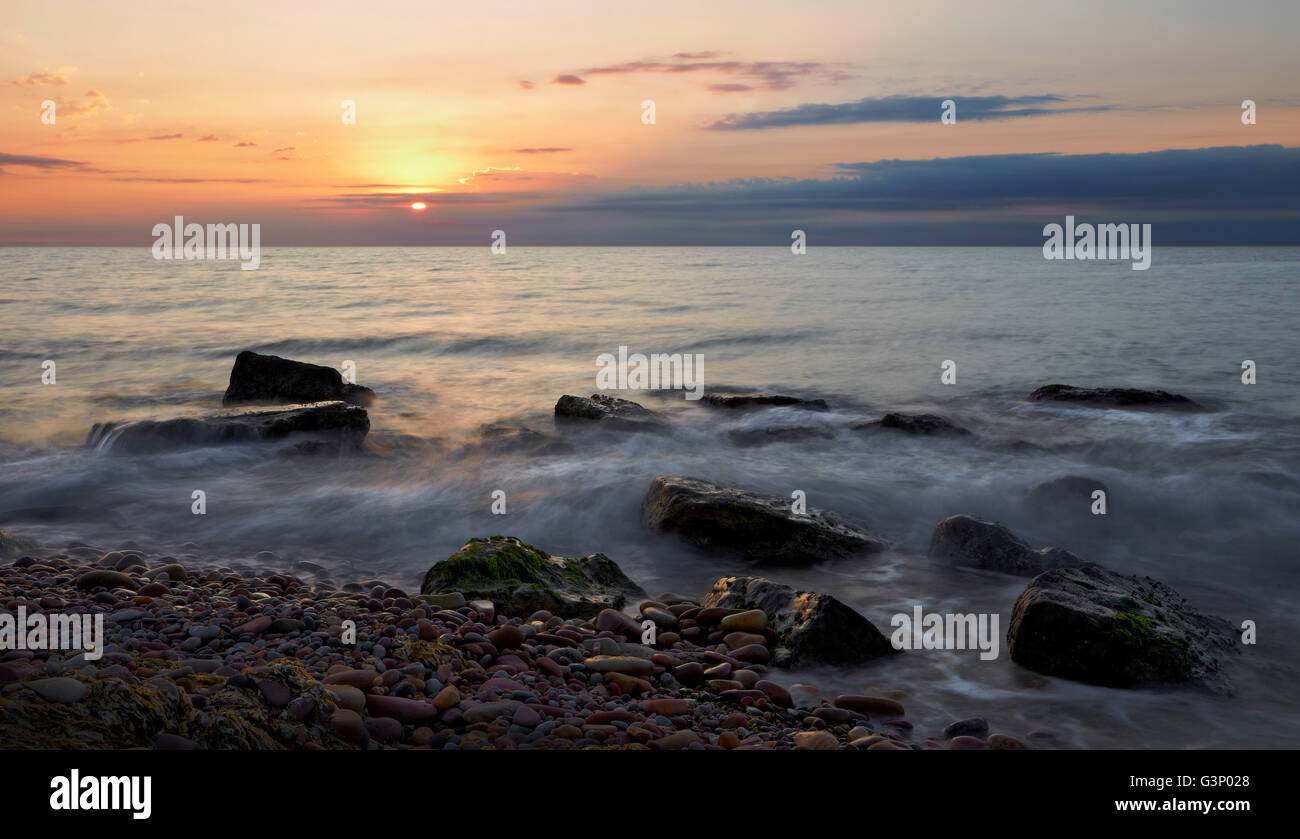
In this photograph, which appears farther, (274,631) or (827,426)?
(827,426)

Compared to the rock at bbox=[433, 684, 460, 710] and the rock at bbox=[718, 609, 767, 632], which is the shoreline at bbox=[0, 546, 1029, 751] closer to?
the rock at bbox=[433, 684, 460, 710]

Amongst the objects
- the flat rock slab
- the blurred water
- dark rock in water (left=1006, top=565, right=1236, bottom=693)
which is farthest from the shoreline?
the flat rock slab

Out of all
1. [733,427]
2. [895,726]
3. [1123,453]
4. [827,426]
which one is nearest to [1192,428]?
[1123,453]

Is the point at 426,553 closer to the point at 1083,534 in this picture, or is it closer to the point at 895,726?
the point at 895,726

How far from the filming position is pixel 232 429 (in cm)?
1295

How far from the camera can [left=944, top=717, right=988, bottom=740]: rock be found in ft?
16.4

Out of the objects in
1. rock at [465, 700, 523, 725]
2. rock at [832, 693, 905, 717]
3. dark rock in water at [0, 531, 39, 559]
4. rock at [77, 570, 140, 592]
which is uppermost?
rock at [77, 570, 140, 592]

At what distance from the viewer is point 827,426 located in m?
14.5

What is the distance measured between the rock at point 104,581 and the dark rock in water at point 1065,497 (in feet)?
31.8

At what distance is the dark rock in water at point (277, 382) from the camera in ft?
50.7

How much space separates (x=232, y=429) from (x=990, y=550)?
35.7 feet

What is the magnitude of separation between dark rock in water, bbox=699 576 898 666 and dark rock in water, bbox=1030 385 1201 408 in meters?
11.4

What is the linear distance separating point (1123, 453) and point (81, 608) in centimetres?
1314

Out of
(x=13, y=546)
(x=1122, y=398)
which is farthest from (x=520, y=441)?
(x=1122, y=398)
